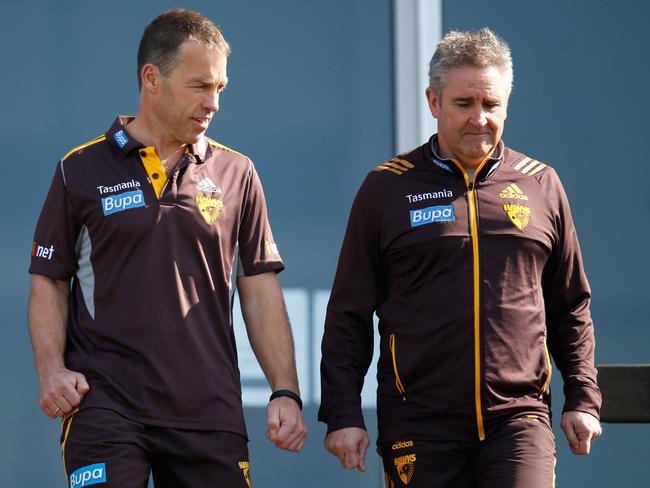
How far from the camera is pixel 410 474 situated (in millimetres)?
3463

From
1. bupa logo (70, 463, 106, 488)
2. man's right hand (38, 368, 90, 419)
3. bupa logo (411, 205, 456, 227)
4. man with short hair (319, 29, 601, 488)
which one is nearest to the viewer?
bupa logo (70, 463, 106, 488)

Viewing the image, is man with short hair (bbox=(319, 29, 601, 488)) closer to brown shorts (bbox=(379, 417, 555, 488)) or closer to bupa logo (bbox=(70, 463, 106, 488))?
brown shorts (bbox=(379, 417, 555, 488))

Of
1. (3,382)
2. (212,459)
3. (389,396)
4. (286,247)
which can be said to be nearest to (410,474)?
(389,396)

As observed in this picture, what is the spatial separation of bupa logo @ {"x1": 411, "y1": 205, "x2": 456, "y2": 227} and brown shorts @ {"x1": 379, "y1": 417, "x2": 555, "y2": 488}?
62cm

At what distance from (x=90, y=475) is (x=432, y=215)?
1232mm

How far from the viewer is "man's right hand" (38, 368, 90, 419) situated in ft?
11.0

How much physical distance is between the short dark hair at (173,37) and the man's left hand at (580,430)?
1507 millimetres

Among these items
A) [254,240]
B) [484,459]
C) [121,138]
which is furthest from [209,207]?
[484,459]

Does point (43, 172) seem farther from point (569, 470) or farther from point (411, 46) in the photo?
point (569, 470)

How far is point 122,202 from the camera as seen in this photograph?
3494 mm

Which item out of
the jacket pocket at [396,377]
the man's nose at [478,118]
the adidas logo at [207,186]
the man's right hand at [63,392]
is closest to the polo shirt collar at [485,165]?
the man's nose at [478,118]

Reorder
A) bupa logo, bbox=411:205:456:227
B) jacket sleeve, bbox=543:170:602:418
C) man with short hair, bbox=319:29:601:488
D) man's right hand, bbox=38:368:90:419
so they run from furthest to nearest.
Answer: jacket sleeve, bbox=543:170:602:418 < bupa logo, bbox=411:205:456:227 < man with short hair, bbox=319:29:601:488 < man's right hand, bbox=38:368:90:419

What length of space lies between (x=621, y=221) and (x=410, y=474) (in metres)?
2.37

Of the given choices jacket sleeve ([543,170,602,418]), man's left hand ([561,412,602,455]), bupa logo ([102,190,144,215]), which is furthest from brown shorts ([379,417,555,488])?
bupa logo ([102,190,144,215])
